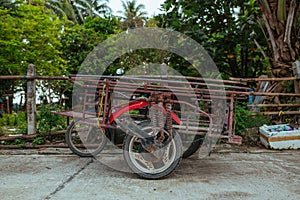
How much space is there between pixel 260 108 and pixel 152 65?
4542mm

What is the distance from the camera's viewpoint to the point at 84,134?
5.00 metres

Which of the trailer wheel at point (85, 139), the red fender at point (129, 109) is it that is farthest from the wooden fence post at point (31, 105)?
the red fender at point (129, 109)

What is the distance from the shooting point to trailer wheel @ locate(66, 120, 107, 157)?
4.56 meters

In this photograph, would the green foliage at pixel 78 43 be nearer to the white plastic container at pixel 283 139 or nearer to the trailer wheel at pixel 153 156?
the white plastic container at pixel 283 139

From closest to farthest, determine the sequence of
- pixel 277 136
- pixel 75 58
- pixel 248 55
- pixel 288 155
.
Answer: pixel 288 155 → pixel 277 136 → pixel 248 55 → pixel 75 58

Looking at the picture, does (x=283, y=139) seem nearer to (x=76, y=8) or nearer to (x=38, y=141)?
(x=38, y=141)

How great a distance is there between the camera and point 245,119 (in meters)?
5.81

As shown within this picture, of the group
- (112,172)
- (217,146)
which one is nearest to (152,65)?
(217,146)

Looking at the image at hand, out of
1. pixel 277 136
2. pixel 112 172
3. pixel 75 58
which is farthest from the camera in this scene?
pixel 75 58

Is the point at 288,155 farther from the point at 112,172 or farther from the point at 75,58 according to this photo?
the point at 75,58

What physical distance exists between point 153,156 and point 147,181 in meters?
0.33

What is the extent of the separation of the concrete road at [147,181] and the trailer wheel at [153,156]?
4.2 inches

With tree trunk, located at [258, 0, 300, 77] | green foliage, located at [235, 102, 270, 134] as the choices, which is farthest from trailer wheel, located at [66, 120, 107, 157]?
tree trunk, located at [258, 0, 300, 77]

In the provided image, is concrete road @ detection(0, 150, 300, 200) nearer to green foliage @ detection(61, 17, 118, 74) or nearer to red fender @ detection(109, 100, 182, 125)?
red fender @ detection(109, 100, 182, 125)
